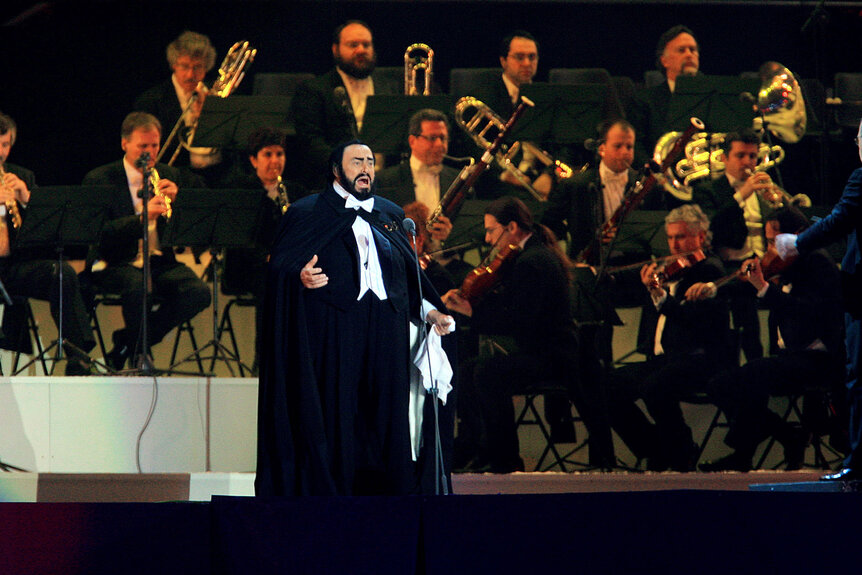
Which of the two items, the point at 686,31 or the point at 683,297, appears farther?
the point at 686,31

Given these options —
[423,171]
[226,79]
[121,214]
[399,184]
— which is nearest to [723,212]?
[423,171]

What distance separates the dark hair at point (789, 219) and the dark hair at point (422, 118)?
2.30 m

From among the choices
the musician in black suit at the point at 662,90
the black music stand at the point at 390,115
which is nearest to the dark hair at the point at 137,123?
the black music stand at the point at 390,115

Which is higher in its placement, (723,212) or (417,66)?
(417,66)

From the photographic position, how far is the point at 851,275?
168 inches

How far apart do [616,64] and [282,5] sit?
8.02ft

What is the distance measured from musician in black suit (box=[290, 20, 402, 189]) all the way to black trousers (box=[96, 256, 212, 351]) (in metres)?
1.04

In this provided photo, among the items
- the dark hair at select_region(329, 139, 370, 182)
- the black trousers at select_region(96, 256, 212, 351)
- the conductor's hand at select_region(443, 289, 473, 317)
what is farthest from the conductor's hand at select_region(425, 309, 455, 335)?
the black trousers at select_region(96, 256, 212, 351)

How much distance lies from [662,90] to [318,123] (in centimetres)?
241

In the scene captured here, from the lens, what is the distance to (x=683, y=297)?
694 cm

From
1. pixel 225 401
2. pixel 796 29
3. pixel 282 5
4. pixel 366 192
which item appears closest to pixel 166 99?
pixel 282 5

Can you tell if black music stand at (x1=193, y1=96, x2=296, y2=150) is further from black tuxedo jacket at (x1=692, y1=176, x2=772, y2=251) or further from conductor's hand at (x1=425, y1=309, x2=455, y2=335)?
conductor's hand at (x1=425, y1=309, x2=455, y2=335)

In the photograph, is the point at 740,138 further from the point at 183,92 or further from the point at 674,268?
the point at 183,92

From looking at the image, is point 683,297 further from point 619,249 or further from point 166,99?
point 166,99
